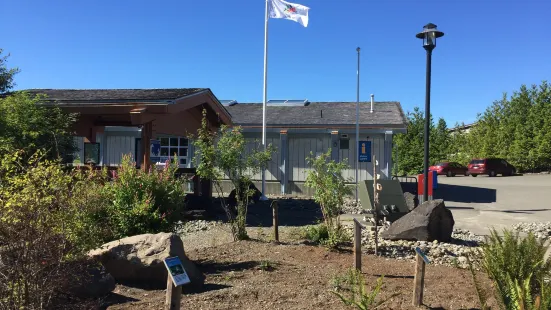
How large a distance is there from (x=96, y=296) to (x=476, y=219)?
10663 millimetres

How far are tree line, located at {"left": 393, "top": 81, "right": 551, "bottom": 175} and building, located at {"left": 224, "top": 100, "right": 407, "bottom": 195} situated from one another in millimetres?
16131

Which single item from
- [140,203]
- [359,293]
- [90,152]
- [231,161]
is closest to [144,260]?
[140,203]

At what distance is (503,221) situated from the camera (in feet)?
39.2

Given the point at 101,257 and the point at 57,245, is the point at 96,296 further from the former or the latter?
the point at 57,245

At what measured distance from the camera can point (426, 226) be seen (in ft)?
25.5

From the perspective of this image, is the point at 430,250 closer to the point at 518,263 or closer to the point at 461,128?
the point at 518,263

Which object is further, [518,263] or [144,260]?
[144,260]

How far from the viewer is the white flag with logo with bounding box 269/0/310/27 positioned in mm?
15116

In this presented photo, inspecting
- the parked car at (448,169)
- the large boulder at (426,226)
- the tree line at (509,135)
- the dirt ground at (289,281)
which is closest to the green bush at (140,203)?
the dirt ground at (289,281)

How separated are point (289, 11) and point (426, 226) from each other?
394 inches

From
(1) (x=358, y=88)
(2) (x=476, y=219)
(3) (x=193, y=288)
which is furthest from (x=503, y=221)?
(3) (x=193, y=288)

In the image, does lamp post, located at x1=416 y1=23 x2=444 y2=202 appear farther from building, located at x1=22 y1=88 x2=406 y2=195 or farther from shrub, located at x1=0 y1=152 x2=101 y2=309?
shrub, located at x1=0 y1=152 x2=101 y2=309

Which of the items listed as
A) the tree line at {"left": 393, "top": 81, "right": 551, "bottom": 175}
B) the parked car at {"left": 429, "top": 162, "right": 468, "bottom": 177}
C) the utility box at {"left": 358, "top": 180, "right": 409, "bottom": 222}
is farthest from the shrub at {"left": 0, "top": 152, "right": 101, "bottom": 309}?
the parked car at {"left": 429, "top": 162, "right": 468, "bottom": 177}

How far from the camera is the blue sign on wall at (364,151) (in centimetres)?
1661
